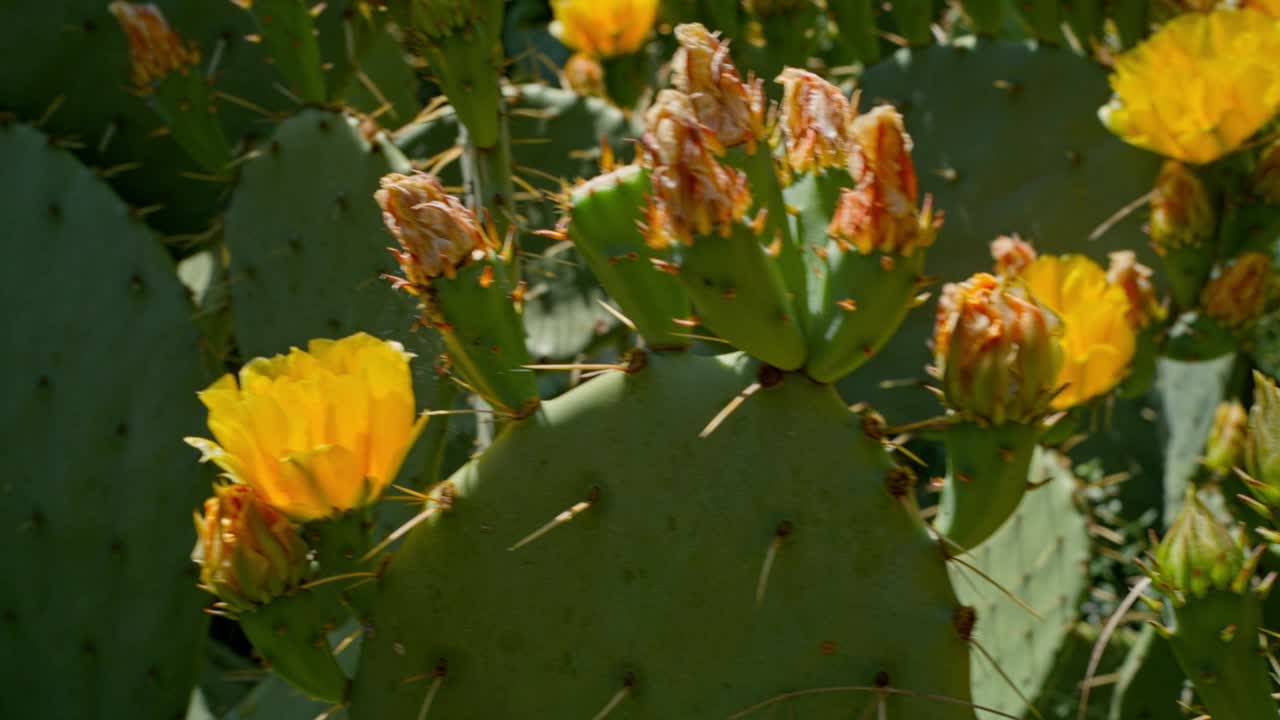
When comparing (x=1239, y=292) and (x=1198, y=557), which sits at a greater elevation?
(x=1198, y=557)

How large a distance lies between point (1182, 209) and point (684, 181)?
0.90 meters

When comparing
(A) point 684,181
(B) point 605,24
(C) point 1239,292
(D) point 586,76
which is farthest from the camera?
(D) point 586,76

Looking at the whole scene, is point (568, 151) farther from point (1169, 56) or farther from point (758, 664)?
point (758, 664)

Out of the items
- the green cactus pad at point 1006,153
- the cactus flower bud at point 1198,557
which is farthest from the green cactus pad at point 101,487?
the cactus flower bud at point 1198,557

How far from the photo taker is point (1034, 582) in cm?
152

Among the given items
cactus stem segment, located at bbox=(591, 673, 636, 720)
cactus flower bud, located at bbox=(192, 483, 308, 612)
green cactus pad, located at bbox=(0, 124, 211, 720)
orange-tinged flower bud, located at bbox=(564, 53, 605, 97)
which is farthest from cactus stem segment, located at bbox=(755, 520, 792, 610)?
orange-tinged flower bud, located at bbox=(564, 53, 605, 97)

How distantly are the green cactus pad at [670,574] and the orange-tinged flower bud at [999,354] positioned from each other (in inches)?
3.4

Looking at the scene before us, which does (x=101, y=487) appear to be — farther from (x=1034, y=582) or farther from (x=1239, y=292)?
(x=1239, y=292)

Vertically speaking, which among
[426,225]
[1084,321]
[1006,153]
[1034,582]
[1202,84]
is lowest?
[1034,582]

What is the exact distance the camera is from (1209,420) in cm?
179

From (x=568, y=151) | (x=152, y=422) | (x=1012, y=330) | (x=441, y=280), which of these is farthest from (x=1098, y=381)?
(x=152, y=422)

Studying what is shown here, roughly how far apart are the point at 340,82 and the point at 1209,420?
137 centimetres

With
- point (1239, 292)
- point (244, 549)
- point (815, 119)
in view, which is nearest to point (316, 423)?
point (244, 549)

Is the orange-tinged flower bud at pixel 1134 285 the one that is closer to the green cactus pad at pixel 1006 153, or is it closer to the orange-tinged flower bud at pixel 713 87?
the green cactus pad at pixel 1006 153
